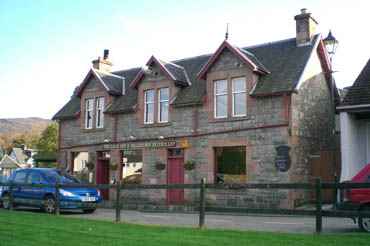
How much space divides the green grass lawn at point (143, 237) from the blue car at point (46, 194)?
580 centimetres

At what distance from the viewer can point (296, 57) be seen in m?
23.5

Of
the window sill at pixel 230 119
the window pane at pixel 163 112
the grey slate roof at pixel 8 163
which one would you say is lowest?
the grey slate roof at pixel 8 163

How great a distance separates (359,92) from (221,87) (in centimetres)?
655

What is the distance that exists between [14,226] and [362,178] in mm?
9310

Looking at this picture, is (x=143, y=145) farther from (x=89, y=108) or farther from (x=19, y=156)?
(x=19, y=156)

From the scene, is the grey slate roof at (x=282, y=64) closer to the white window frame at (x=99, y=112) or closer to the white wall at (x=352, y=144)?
the white wall at (x=352, y=144)

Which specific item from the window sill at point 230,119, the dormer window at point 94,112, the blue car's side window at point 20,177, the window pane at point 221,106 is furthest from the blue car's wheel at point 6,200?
the window pane at point 221,106

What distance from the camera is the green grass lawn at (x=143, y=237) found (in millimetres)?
9711

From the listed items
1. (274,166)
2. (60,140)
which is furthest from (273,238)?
(60,140)

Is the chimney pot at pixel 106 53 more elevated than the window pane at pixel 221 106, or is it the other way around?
the chimney pot at pixel 106 53

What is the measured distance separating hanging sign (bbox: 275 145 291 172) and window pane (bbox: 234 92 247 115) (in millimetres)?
2694

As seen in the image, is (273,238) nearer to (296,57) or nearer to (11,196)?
(11,196)

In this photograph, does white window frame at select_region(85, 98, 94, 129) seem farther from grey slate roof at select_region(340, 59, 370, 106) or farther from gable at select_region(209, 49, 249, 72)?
grey slate roof at select_region(340, 59, 370, 106)

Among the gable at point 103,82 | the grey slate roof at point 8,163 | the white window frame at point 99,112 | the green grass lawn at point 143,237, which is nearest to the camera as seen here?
the green grass lawn at point 143,237
